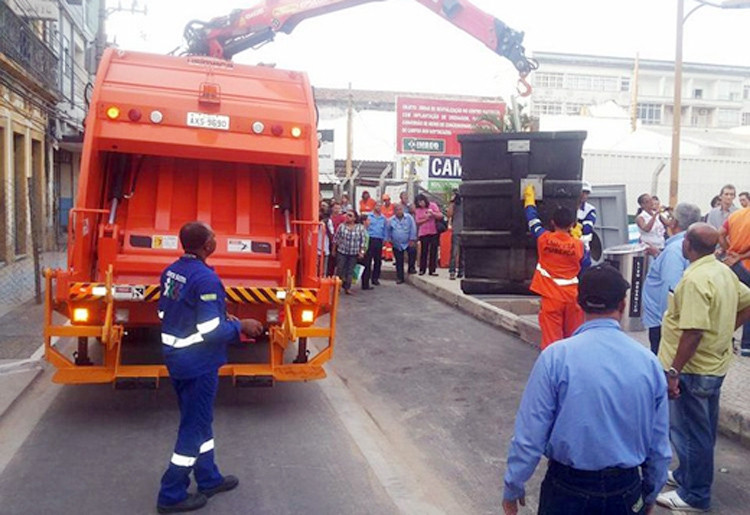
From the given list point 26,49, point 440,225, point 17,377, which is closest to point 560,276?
point 17,377

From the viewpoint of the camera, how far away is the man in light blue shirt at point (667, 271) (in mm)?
5242

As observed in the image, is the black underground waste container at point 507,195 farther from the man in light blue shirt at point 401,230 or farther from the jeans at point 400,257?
the jeans at point 400,257

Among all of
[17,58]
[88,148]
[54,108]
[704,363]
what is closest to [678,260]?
[704,363]

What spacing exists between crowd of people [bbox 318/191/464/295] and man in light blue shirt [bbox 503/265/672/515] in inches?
416

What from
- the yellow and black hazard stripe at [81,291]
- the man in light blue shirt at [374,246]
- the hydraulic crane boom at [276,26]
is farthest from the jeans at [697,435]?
the man in light blue shirt at [374,246]

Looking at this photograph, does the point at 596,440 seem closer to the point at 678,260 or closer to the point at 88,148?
the point at 678,260

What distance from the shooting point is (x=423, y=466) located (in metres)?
5.39

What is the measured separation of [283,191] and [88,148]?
1.88 meters

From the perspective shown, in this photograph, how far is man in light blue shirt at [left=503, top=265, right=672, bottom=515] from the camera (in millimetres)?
2783

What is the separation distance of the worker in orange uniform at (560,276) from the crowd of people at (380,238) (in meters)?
6.66

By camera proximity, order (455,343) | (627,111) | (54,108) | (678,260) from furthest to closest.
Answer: (627,111)
(54,108)
(455,343)
(678,260)

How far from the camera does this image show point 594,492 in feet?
9.17

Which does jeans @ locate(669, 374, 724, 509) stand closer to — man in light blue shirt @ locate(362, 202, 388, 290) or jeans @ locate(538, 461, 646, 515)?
jeans @ locate(538, 461, 646, 515)

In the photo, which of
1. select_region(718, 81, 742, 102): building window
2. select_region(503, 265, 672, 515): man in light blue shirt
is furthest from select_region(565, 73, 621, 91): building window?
select_region(503, 265, 672, 515): man in light blue shirt
